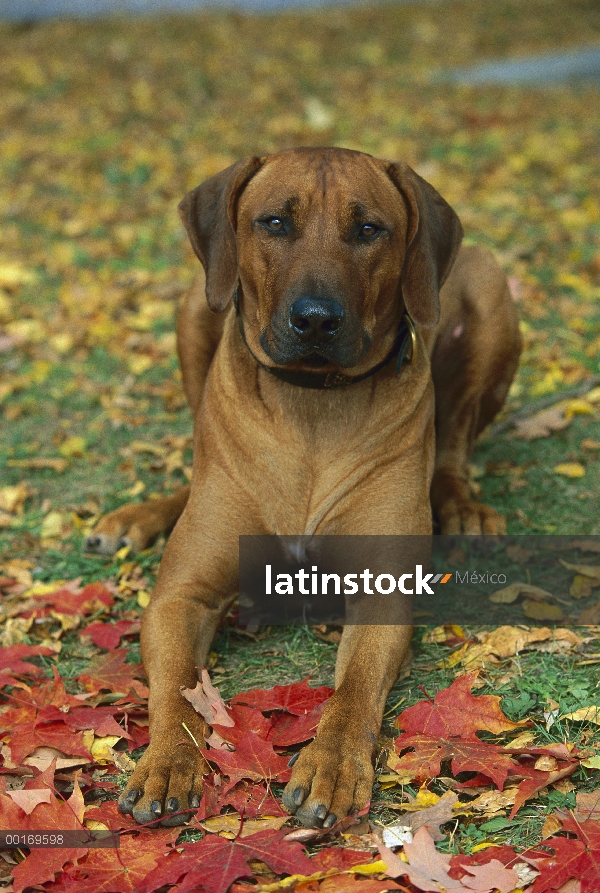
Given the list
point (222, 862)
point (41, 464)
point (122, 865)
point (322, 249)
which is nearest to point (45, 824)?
point (122, 865)

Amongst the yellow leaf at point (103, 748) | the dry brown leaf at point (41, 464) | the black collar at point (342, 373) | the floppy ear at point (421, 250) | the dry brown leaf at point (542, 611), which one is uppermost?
the floppy ear at point (421, 250)

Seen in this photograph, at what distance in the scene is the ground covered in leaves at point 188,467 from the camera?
2.45 meters

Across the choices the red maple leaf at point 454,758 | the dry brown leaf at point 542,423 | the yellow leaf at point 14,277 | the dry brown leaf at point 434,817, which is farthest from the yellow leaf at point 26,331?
the dry brown leaf at point 434,817

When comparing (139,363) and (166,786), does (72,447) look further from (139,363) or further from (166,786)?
(166,786)

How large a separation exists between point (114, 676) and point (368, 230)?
1591 mm

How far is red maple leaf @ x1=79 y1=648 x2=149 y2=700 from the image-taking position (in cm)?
315

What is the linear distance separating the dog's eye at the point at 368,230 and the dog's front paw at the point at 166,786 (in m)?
1.60

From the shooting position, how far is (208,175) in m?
9.06

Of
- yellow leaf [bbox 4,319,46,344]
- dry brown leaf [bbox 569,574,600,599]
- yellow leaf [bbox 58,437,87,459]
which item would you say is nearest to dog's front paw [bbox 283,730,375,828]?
dry brown leaf [bbox 569,574,600,599]

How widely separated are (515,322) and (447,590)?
1.45 meters

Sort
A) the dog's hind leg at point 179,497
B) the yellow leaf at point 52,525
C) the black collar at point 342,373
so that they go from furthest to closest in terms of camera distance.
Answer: the yellow leaf at point 52,525, the dog's hind leg at point 179,497, the black collar at point 342,373

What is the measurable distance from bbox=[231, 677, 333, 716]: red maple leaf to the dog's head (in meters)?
0.97

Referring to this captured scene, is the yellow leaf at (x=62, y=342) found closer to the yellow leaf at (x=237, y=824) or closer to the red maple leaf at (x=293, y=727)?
the red maple leaf at (x=293, y=727)

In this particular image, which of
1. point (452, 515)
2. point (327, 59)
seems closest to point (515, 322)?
point (452, 515)
